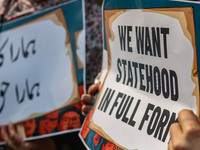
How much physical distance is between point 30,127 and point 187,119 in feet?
3.03

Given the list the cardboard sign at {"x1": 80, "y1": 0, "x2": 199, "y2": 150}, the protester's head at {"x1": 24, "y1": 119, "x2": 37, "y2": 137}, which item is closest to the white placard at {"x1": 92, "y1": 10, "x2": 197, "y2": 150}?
the cardboard sign at {"x1": 80, "y1": 0, "x2": 199, "y2": 150}

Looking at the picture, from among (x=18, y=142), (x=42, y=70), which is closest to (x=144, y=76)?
(x=42, y=70)

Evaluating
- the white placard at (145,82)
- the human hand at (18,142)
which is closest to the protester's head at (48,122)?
Answer: the human hand at (18,142)

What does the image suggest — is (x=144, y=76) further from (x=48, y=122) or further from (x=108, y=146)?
(x=48, y=122)

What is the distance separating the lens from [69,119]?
118cm

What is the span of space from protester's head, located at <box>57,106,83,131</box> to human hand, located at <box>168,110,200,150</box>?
2.37ft

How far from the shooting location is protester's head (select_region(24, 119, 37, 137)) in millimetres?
1257

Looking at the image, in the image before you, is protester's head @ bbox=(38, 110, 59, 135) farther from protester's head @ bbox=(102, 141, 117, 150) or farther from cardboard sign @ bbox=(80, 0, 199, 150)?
protester's head @ bbox=(102, 141, 117, 150)

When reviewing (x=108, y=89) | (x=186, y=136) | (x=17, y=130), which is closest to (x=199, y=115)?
(x=186, y=136)

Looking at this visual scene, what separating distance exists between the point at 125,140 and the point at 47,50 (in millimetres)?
729

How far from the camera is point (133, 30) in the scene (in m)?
0.68

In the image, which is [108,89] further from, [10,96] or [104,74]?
[10,96]

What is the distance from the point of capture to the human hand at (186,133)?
1.46ft

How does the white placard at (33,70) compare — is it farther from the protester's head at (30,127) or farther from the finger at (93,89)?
the finger at (93,89)
